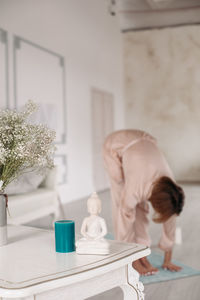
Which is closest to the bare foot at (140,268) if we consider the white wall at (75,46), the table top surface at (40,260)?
the table top surface at (40,260)

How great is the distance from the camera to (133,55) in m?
10.9

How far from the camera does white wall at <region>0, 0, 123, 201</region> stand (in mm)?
5867

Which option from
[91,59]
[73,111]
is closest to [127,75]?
[91,59]

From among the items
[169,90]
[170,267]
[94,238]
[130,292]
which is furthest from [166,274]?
[169,90]

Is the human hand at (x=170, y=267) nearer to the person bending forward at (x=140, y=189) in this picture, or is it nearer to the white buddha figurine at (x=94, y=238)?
the person bending forward at (x=140, y=189)

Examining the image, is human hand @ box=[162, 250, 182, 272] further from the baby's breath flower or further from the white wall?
the white wall

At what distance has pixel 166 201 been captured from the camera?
8.36 feet

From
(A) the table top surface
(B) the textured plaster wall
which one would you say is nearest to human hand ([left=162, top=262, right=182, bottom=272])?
(A) the table top surface

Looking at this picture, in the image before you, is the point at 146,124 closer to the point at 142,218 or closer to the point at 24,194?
the point at 24,194

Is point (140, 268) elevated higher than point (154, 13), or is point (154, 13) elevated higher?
point (154, 13)

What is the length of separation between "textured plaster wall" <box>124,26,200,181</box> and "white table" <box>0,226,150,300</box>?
363 inches

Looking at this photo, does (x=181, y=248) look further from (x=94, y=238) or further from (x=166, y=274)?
(x=94, y=238)

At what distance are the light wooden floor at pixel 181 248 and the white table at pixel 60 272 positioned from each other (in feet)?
3.42

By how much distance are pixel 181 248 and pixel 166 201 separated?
4.50 ft
